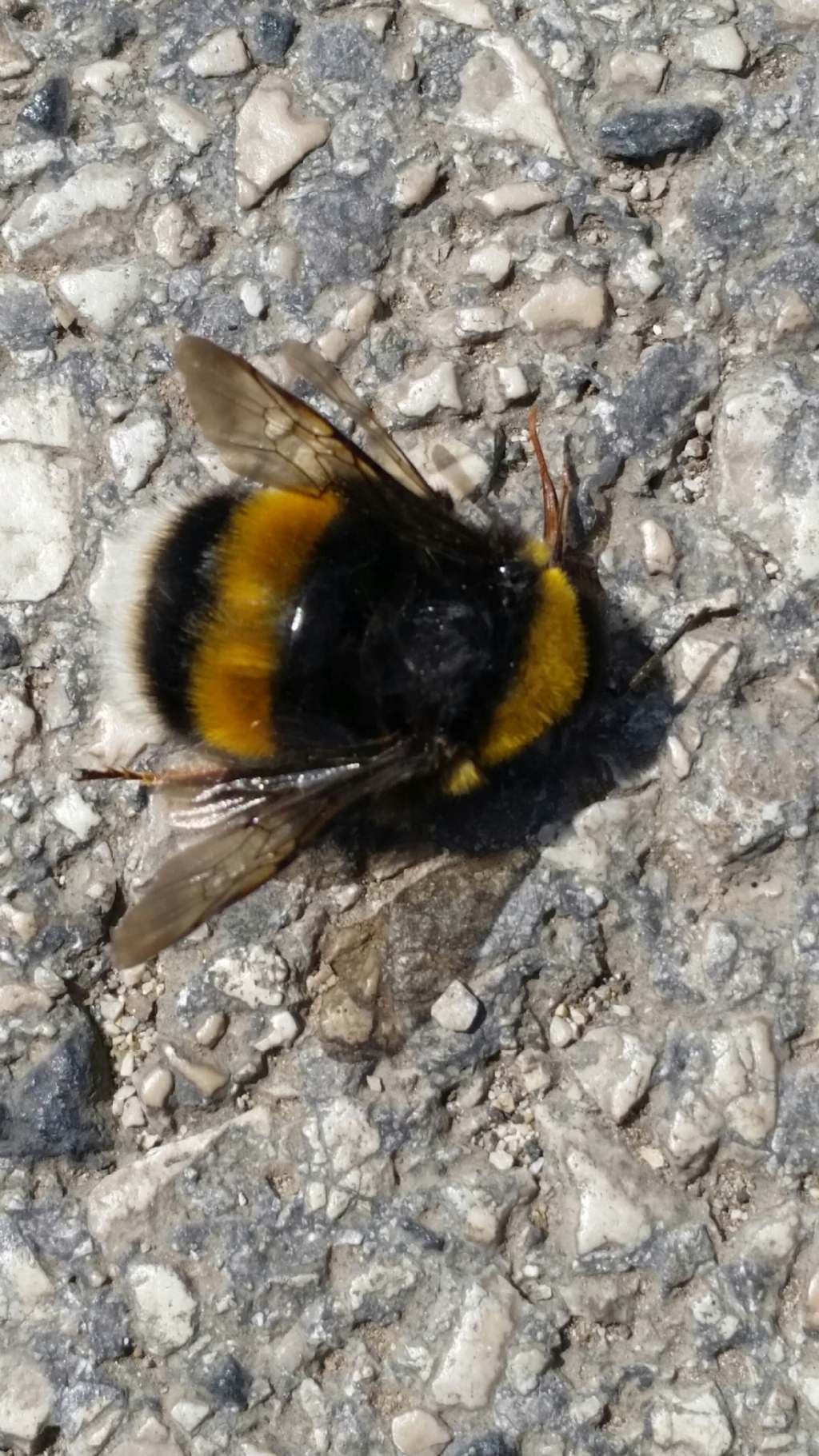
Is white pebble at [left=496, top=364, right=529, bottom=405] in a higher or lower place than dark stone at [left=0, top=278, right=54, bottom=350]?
lower

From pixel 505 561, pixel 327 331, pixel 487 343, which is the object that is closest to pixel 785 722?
pixel 505 561

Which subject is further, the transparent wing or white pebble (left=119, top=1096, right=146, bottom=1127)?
white pebble (left=119, top=1096, right=146, bottom=1127)

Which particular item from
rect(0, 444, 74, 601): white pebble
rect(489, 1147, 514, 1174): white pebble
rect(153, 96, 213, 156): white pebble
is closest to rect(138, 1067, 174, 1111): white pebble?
rect(489, 1147, 514, 1174): white pebble

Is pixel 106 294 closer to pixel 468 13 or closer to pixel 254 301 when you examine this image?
pixel 254 301

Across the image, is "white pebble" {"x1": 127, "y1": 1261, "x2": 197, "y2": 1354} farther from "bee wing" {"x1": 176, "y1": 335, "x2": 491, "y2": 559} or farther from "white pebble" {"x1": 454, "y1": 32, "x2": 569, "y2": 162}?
"white pebble" {"x1": 454, "y1": 32, "x2": 569, "y2": 162}

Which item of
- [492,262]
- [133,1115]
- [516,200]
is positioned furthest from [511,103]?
[133,1115]

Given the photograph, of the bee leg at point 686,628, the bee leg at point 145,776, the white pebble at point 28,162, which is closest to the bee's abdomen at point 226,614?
the bee leg at point 145,776

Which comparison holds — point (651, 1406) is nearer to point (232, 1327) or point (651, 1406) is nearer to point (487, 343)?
point (232, 1327)

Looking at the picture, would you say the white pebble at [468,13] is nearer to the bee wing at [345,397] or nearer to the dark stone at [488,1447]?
the bee wing at [345,397]
